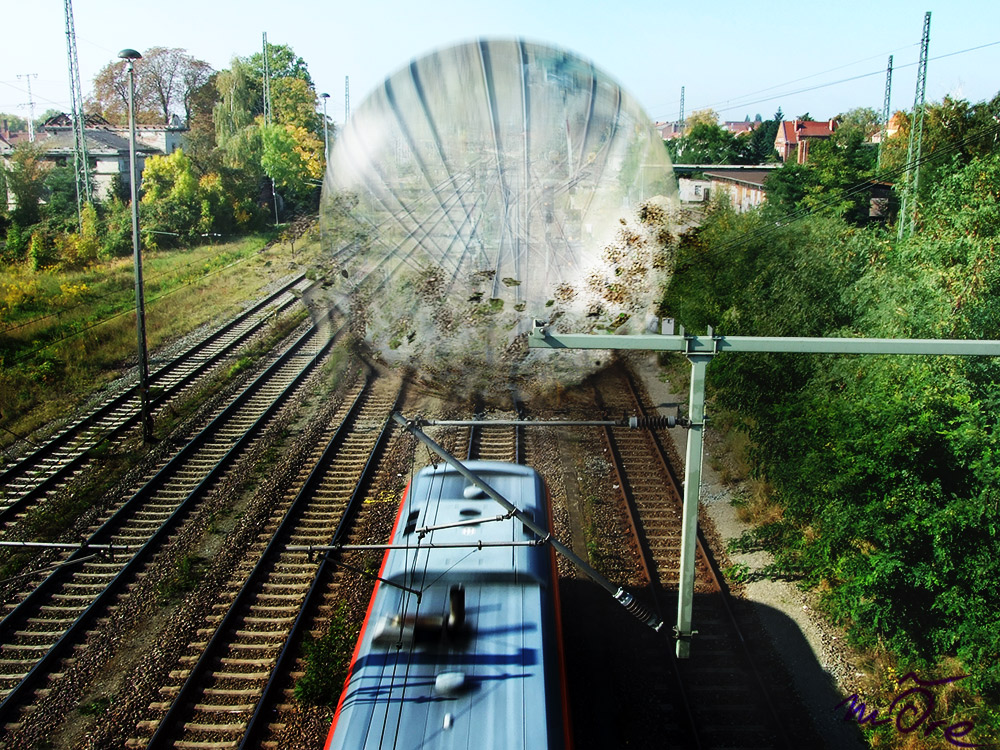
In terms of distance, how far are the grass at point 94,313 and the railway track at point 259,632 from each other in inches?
147

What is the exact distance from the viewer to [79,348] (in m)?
17.0

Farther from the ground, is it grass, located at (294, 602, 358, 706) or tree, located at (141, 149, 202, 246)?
tree, located at (141, 149, 202, 246)

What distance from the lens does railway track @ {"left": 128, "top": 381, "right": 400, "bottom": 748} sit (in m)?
6.94

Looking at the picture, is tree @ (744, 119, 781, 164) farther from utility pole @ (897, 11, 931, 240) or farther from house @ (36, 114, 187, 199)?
house @ (36, 114, 187, 199)

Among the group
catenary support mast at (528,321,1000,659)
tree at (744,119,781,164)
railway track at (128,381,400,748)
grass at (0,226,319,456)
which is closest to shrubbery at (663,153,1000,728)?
catenary support mast at (528,321,1000,659)

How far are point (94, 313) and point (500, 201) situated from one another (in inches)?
658

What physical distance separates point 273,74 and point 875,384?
4289 cm

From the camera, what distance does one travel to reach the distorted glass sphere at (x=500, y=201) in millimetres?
7098

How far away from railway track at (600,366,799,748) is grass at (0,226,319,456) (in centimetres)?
610

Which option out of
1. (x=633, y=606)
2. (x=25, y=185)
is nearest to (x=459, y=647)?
(x=633, y=606)

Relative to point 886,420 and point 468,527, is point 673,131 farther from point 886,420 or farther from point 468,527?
point 468,527

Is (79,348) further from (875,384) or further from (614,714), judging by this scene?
(875,384)

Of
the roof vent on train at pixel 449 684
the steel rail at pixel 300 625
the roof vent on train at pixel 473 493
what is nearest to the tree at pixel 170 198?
the steel rail at pixel 300 625

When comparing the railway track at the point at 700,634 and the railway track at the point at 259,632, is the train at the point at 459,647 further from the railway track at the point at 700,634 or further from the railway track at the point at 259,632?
the railway track at the point at 700,634
